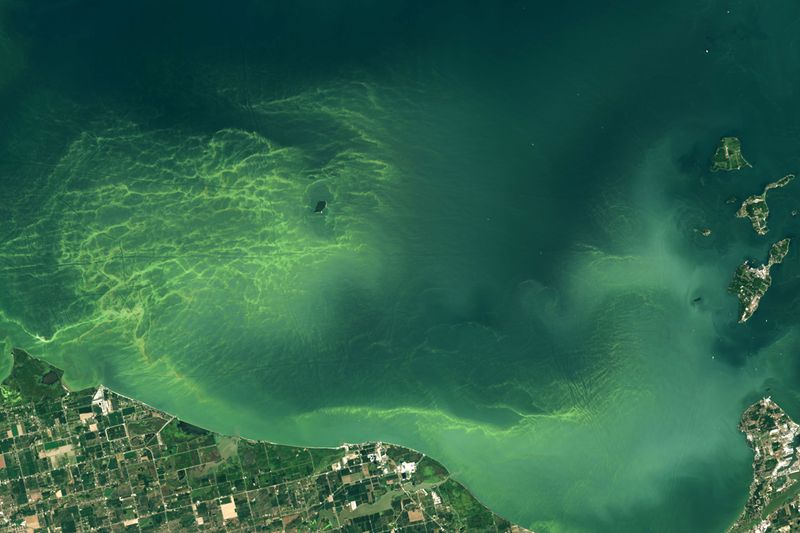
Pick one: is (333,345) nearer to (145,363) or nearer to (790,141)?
(145,363)

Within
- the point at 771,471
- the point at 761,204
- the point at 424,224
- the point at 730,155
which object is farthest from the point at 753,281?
the point at 424,224

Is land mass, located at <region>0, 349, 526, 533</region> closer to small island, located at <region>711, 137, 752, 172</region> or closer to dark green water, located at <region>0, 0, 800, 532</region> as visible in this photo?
dark green water, located at <region>0, 0, 800, 532</region>

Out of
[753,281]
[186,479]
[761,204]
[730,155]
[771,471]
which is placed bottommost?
[771,471]

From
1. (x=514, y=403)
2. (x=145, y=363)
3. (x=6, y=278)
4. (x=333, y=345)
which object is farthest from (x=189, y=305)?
(x=514, y=403)

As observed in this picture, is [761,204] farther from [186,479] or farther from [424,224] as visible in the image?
[186,479]

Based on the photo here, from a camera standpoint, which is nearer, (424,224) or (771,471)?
(424,224)

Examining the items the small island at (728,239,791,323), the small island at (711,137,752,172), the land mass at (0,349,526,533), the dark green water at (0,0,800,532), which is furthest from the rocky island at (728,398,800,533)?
the land mass at (0,349,526,533)
